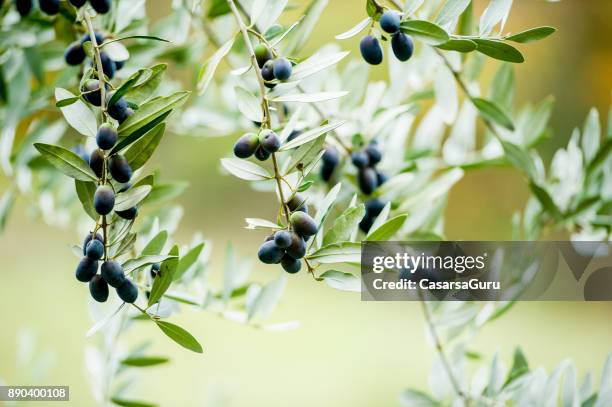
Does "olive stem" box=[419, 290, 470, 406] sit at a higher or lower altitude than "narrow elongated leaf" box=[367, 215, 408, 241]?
lower

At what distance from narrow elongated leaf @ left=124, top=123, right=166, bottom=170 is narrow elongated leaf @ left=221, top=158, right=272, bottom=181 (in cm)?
3

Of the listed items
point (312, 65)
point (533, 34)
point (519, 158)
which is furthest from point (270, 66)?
point (519, 158)

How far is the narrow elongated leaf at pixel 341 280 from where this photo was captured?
1.02 ft

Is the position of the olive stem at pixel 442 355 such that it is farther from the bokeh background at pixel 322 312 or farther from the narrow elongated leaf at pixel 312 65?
the bokeh background at pixel 322 312

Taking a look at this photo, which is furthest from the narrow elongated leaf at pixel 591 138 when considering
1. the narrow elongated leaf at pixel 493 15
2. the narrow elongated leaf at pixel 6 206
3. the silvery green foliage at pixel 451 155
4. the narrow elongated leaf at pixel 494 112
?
the narrow elongated leaf at pixel 6 206

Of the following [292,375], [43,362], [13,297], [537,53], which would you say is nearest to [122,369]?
[43,362]

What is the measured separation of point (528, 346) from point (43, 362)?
163cm

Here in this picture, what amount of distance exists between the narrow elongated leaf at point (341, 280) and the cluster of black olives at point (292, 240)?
21 millimetres

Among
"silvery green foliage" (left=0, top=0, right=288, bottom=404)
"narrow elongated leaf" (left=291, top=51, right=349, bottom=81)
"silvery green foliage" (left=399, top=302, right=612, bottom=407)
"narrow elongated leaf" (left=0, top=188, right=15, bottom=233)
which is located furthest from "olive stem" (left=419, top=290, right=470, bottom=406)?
"narrow elongated leaf" (left=0, top=188, right=15, bottom=233)

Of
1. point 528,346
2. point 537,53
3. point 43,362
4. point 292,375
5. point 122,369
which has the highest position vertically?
point 122,369

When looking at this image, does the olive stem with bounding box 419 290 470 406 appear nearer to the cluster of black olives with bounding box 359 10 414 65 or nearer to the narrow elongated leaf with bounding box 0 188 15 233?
the cluster of black olives with bounding box 359 10 414 65

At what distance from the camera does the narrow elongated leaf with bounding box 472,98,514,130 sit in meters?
0.43

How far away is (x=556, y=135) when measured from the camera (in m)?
2.47

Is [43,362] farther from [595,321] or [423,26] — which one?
[595,321]
